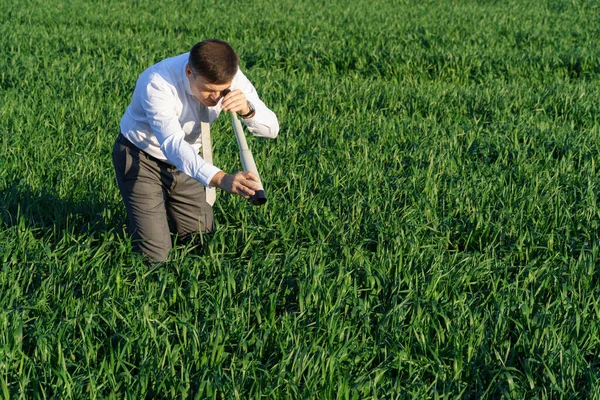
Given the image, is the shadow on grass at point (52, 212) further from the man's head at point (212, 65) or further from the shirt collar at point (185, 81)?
the man's head at point (212, 65)

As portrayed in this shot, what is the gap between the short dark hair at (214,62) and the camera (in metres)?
3.01

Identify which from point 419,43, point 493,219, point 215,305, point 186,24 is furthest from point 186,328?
point 186,24

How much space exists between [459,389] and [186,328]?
109 cm

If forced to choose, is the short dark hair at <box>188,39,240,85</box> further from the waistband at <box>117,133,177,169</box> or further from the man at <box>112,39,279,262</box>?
the waistband at <box>117,133,177,169</box>

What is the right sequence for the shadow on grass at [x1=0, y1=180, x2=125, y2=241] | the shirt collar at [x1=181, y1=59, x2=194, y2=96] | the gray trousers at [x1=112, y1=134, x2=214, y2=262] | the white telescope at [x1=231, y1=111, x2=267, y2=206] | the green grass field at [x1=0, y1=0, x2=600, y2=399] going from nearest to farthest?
the green grass field at [x1=0, y1=0, x2=600, y2=399] < the white telescope at [x1=231, y1=111, x2=267, y2=206] < the shirt collar at [x1=181, y1=59, x2=194, y2=96] < the gray trousers at [x1=112, y1=134, x2=214, y2=262] < the shadow on grass at [x1=0, y1=180, x2=125, y2=241]

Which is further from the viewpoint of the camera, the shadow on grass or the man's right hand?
the shadow on grass

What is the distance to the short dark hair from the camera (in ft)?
9.89

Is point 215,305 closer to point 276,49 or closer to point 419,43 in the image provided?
point 276,49

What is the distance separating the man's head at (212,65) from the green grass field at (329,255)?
886mm

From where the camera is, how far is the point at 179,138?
319 cm

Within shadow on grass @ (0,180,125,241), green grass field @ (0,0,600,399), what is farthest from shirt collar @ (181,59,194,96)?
shadow on grass @ (0,180,125,241)

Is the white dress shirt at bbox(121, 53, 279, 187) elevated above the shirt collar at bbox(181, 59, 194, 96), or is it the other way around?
the shirt collar at bbox(181, 59, 194, 96)

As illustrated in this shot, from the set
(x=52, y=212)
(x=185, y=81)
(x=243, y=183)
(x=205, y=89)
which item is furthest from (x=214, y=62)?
(x=52, y=212)

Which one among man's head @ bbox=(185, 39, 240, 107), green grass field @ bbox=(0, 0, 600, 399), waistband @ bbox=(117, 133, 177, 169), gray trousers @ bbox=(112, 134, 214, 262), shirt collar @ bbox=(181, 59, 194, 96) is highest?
man's head @ bbox=(185, 39, 240, 107)
